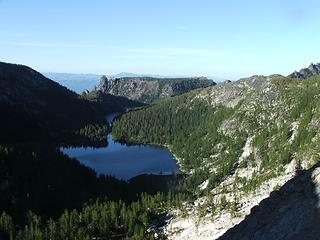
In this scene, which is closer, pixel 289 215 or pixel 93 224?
pixel 289 215

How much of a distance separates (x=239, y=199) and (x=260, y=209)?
11595 centimetres

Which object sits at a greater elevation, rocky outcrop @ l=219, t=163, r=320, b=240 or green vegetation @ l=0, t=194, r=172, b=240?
rocky outcrop @ l=219, t=163, r=320, b=240

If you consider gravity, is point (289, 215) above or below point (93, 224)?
above

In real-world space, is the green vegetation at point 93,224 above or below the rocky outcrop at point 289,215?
below

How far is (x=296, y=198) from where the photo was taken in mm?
60031

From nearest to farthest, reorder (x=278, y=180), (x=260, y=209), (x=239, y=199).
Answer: (x=260, y=209)
(x=239, y=199)
(x=278, y=180)

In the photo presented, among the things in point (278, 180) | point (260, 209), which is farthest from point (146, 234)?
point (260, 209)

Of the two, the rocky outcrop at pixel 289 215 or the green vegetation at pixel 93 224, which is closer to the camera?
the rocky outcrop at pixel 289 215

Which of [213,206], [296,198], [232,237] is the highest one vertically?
[296,198]

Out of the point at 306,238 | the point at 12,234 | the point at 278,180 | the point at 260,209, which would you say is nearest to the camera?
the point at 306,238

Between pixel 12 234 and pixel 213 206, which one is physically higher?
pixel 213 206

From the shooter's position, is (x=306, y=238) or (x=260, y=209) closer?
(x=306, y=238)

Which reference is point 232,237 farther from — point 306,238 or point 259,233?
point 306,238

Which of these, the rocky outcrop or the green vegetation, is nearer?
the rocky outcrop
